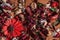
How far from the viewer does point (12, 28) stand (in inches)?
65.2

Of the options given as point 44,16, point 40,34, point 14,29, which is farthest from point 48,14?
point 14,29

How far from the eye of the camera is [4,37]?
64.7 inches

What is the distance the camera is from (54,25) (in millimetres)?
1662

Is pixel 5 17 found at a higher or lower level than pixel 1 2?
lower

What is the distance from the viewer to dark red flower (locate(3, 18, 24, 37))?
1.64 metres

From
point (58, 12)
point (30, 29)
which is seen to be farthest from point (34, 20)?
point (58, 12)

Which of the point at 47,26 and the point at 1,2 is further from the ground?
the point at 1,2

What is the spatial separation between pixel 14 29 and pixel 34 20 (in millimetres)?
173

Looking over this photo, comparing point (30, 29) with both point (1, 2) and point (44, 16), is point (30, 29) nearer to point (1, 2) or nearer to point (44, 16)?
point (44, 16)

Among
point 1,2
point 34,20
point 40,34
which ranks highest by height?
point 1,2

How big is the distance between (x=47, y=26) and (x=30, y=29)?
14cm

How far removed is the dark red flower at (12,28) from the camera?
1645mm

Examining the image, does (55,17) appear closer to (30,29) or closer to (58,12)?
(58,12)

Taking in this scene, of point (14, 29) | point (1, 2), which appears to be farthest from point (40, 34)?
point (1, 2)
